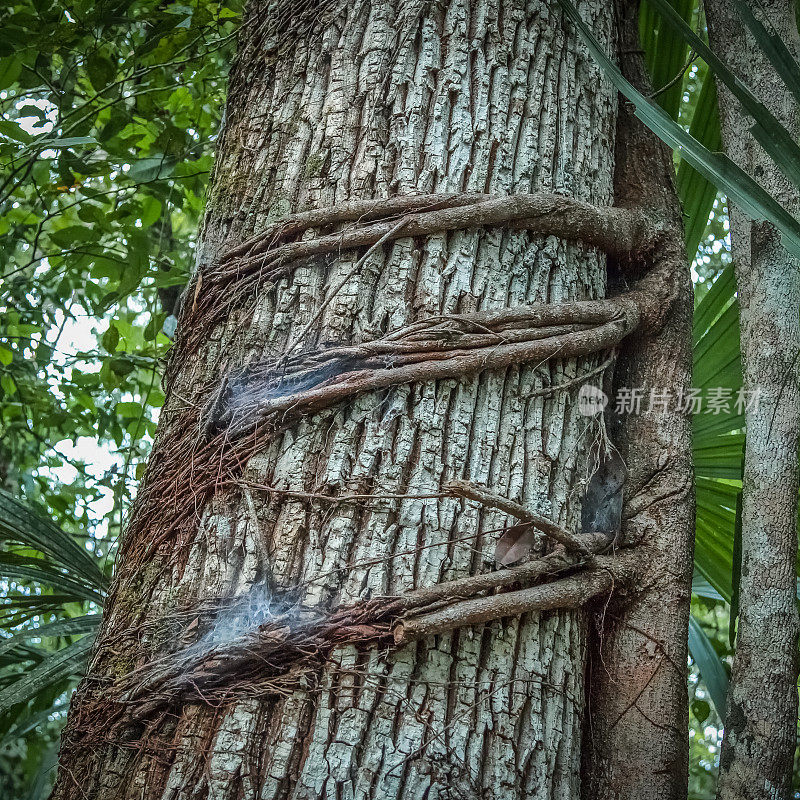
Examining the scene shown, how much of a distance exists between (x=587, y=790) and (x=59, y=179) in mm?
2356

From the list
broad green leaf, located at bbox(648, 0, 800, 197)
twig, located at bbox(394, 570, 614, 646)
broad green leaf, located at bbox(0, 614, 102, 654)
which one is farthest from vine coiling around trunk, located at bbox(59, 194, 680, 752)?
broad green leaf, located at bbox(0, 614, 102, 654)

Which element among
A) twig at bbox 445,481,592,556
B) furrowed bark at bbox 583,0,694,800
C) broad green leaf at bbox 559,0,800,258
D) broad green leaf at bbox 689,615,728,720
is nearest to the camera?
broad green leaf at bbox 559,0,800,258

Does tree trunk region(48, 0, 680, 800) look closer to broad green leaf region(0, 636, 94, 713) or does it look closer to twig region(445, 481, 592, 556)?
twig region(445, 481, 592, 556)

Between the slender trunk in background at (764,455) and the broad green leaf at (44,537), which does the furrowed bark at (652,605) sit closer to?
the slender trunk in background at (764,455)

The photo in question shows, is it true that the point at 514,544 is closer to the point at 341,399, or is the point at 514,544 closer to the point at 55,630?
the point at 341,399

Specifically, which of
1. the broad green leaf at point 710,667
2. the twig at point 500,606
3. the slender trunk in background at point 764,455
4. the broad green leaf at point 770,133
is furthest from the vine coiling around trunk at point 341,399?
the broad green leaf at point 710,667

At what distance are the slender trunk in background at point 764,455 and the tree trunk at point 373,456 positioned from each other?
242 mm

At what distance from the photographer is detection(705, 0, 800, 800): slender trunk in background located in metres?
1.12

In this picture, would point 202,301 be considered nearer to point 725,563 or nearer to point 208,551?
point 208,551

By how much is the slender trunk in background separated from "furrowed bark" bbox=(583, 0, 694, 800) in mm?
100

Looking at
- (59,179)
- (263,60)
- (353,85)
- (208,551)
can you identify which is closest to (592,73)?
(353,85)

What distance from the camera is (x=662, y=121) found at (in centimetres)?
100

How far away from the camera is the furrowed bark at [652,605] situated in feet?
3.97

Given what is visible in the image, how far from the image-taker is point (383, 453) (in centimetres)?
111
